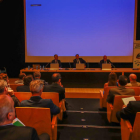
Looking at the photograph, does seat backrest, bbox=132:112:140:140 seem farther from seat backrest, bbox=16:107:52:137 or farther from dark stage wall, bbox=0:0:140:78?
dark stage wall, bbox=0:0:140:78

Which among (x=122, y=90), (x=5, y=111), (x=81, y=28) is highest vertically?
(x=81, y=28)

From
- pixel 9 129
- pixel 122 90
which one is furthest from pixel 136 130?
pixel 9 129

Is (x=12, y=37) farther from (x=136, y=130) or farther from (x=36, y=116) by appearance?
(x=136, y=130)

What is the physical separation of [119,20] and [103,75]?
9.05ft

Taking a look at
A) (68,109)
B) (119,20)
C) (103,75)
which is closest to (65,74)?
(103,75)

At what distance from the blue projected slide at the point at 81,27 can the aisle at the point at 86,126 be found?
3593mm

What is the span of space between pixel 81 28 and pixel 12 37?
10.0ft

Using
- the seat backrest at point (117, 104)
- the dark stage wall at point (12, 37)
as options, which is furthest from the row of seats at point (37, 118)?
the dark stage wall at point (12, 37)

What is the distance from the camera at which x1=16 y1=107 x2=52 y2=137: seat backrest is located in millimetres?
1933

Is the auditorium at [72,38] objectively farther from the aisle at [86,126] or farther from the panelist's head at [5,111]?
the panelist's head at [5,111]

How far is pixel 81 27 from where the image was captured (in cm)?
700

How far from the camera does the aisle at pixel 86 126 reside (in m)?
2.68

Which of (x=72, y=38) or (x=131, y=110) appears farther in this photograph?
(x=72, y=38)

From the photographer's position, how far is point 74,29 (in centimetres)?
703
